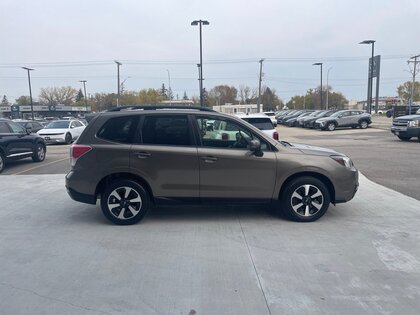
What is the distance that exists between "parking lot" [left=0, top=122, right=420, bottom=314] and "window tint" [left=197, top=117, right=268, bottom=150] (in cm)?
118

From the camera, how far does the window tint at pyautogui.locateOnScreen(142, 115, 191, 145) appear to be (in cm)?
615

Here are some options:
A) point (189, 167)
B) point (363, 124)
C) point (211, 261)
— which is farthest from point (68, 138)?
point (363, 124)

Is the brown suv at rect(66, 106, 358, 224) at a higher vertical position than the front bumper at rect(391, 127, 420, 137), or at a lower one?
higher

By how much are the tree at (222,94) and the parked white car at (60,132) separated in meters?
72.7

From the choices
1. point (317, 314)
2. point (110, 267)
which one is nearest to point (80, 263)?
point (110, 267)

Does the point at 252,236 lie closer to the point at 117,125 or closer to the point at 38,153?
the point at 117,125

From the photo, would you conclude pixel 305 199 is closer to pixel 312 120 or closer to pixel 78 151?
pixel 78 151

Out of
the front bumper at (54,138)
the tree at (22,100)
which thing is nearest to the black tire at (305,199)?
the front bumper at (54,138)

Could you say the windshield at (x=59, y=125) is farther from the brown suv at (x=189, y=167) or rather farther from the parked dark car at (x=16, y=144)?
the brown suv at (x=189, y=167)

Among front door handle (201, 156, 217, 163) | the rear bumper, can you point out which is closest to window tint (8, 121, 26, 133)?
the rear bumper

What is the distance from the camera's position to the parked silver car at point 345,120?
111 ft

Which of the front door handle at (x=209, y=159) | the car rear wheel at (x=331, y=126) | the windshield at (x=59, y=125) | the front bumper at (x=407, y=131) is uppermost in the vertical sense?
the front door handle at (x=209, y=159)

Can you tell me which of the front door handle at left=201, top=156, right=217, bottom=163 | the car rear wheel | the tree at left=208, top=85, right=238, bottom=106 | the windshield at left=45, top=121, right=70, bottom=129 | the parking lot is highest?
the tree at left=208, top=85, right=238, bottom=106

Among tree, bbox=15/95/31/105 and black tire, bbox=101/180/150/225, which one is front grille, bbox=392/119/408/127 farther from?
tree, bbox=15/95/31/105
